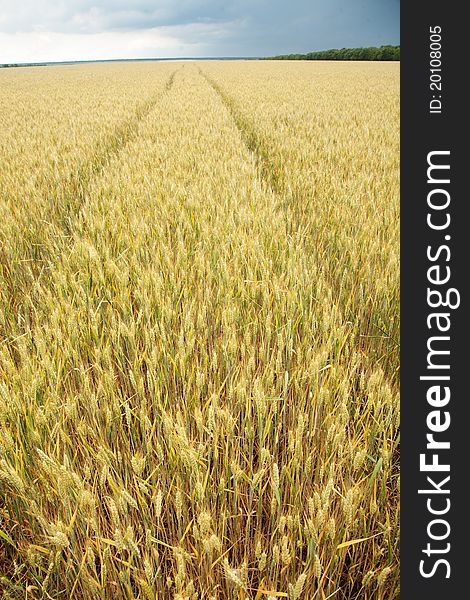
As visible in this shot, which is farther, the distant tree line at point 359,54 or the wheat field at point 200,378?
the distant tree line at point 359,54

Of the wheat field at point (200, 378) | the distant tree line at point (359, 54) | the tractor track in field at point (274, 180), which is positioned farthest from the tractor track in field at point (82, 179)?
the distant tree line at point (359, 54)

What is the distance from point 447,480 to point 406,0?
1.13 meters

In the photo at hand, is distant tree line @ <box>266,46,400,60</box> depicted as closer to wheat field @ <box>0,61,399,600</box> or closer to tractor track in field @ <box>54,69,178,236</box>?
tractor track in field @ <box>54,69,178,236</box>

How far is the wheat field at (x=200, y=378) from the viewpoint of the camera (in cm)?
85

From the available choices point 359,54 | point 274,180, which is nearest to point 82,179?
point 274,180

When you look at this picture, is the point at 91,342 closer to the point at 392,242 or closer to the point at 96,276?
the point at 96,276

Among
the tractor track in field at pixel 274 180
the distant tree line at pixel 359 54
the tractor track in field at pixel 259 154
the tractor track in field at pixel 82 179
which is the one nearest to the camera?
the tractor track in field at pixel 274 180

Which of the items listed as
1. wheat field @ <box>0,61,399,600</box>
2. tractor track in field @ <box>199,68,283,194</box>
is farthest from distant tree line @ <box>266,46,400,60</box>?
wheat field @ <box>0,61,399,600</box>

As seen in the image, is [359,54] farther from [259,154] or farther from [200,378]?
[200,378]

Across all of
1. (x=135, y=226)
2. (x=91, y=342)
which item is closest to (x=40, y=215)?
(x=135, y=226)

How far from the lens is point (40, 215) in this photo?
2895 mm

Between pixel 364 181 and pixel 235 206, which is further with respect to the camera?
pixel 364 181

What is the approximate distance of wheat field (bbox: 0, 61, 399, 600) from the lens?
2.78 ft

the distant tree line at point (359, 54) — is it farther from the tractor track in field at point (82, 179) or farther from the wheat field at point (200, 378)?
the wheat field at point (200, 378)
